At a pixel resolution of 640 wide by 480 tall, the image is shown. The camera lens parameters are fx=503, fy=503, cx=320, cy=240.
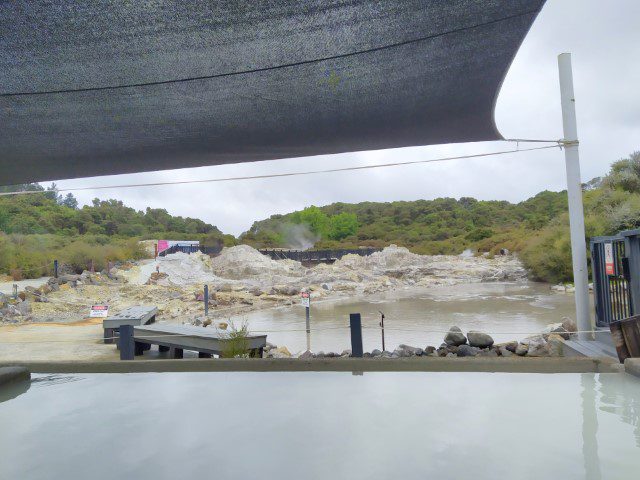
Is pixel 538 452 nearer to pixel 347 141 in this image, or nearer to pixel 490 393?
pixel 490 393

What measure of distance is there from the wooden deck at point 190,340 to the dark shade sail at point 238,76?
7.05 ft

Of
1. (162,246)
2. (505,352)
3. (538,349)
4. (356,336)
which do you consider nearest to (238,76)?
(356,336)

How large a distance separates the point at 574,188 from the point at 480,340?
8.20 ft

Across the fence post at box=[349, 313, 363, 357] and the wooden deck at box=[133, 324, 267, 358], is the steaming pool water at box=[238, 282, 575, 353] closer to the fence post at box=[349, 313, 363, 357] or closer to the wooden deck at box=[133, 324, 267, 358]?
the wooden deck at box=[133, 324, 267, 358]

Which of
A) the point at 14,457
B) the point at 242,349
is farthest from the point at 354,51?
the point at 242,349

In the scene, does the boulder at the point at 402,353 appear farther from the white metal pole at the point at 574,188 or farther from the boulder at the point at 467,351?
the white metal pole at the point at 574,188

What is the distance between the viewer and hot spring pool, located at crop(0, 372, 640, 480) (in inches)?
61.1

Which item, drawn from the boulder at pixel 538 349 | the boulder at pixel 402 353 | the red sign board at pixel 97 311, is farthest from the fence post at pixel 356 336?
the red sign board at pixel 97 311

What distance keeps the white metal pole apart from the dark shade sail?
101 centimetres

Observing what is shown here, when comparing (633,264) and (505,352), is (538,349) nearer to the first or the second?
(505,352)

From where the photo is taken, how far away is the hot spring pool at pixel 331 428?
1551 mm

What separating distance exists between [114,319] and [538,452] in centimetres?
553

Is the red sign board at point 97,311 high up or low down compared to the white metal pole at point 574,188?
down

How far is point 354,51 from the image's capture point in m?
1.91
